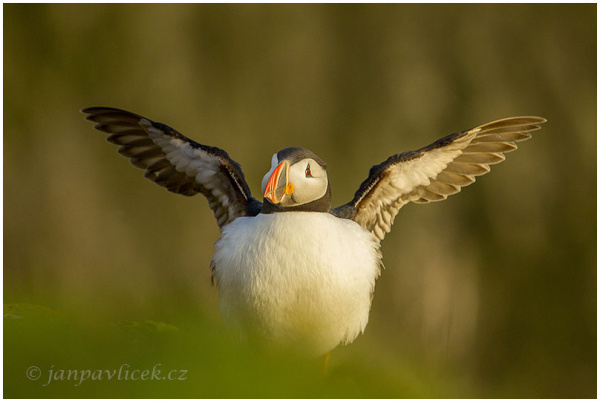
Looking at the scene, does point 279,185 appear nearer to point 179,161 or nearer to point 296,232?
point 296,232

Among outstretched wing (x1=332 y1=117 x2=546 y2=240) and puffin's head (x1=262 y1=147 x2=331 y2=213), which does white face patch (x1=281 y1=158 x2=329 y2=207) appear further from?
outstretched wing (x1=332 y1=117 x2=546 y2=240)

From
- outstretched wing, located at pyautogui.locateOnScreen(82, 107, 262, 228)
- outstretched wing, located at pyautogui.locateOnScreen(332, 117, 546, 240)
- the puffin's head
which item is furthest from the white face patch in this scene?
outstretched wing, located at pyautogui.locateOnScreen(82, 107, 262, 228)

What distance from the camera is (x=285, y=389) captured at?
2.96ft

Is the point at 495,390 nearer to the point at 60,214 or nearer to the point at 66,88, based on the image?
the point at 60,214

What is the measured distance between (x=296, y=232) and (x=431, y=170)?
0.85 m

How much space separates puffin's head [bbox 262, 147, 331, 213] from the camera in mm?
2396

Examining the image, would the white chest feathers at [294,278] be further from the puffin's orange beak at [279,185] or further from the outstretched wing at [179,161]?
the outstretched wing at [179,161]

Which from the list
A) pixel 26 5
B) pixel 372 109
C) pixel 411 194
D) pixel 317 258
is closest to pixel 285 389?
pixel 317 258

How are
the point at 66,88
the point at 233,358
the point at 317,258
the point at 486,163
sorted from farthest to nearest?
the point at 66,88
the point at 486,163
the point at 317,258
the point at 233,358

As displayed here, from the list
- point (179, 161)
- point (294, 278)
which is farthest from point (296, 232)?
point (179, 161)

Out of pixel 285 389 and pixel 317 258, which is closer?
pixel 285 389

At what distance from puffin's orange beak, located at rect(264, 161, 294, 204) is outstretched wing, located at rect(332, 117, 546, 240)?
0.48 metres

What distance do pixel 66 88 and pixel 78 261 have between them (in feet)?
5.28

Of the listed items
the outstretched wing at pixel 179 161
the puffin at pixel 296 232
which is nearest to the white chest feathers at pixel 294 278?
the puffin at pixel 296 232
